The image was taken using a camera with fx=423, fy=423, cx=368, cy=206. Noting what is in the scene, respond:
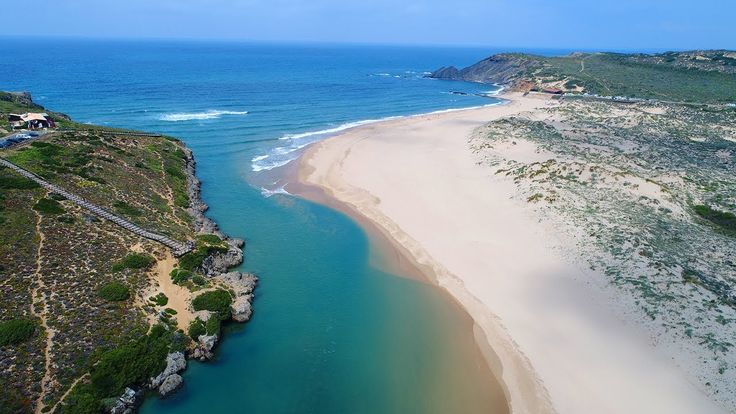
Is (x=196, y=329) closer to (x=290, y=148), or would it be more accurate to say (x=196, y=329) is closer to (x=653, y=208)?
(x=653, y=208)

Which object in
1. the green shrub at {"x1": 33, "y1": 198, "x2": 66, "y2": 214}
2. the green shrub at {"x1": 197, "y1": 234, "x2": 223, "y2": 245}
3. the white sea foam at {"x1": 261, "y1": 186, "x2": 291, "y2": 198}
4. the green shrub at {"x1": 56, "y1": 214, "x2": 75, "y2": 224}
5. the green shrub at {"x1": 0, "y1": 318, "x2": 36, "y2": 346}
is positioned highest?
the green shrub at {"x1": 33, "y1": 198, "x2": 66, "y2": 214}

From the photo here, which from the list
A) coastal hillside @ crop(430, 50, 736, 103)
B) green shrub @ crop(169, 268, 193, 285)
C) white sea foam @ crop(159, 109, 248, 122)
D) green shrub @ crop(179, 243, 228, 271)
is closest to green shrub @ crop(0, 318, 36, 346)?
green shrub @ crop(169, 268, 193, 285)

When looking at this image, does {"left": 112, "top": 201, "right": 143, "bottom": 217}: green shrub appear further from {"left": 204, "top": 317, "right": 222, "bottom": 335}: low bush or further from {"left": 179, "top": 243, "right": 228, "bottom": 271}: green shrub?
{"left": 204, "top": 317, "right": 222, "bottom": 335}: low bush

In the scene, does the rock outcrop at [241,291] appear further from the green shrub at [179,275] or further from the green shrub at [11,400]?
the green shrub at [11,400]

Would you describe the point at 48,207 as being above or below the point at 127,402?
above

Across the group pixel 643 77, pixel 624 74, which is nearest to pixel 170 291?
pixel 643 77

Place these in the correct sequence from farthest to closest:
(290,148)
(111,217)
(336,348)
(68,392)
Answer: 1. (290,148)
2. (111,217)
3. (336,348)
4. (68,392)
